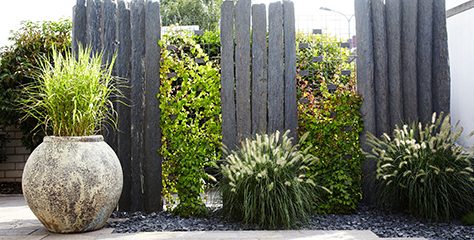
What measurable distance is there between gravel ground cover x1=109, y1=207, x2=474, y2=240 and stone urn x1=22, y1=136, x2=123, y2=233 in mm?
289

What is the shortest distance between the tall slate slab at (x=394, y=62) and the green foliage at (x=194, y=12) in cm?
1216

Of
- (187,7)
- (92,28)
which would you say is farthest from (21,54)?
(187,7)

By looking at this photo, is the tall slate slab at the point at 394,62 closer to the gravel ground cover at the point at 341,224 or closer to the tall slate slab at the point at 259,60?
the gravel ground cover at the point at 341,224

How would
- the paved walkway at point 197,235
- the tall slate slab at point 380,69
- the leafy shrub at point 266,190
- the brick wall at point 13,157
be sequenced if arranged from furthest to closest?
the brick wall at point 13,157, the tall slate slab at point 380,69, the leafy shrub at point 266,190, the paved walkway at point 197,235

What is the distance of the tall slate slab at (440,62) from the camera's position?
448 cm

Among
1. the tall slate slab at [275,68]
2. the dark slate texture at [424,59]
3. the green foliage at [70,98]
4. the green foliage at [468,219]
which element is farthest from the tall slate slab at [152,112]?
the green foliage at [468,219]

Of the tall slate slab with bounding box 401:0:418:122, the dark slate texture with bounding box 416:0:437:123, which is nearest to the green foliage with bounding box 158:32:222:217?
the tall slate slab with bounding box 401:0:418:122

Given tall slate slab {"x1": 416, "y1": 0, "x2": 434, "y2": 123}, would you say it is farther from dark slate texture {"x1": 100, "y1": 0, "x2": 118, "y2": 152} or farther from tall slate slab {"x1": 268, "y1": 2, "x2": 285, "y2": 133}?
dark slate texture {"x1": 100, "y1": 0, "x2": 118, "y2": 152}

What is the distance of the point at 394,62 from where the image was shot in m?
4.48

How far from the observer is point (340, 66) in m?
4.90

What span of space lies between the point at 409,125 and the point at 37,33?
16.1 feet

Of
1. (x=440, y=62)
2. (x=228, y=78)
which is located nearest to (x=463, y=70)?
(x=440, y=62)

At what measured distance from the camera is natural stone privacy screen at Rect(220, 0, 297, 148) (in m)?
4.39

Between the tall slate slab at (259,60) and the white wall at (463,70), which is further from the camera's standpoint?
the white wall at (463,70)
